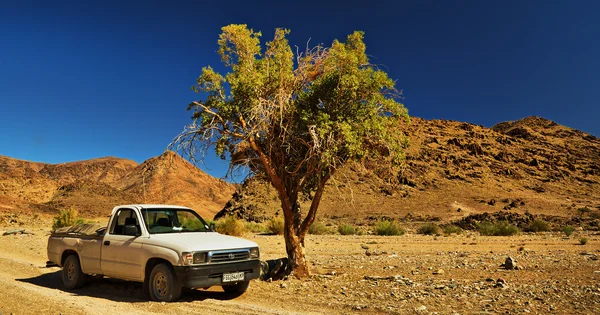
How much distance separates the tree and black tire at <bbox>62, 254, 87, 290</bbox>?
3403 millimetres

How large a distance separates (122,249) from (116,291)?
144cm

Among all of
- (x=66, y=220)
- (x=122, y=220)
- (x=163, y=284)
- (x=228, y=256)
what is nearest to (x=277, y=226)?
(x=66, y=220)

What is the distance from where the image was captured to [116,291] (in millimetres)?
→ 10070

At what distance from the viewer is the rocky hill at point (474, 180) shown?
163ft

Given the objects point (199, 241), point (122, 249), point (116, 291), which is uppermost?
point (199, 241)

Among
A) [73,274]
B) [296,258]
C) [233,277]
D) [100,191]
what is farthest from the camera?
[100,191]

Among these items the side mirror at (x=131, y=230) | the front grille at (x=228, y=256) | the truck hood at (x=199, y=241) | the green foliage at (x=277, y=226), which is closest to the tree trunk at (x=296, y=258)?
the truck hood at (x=199, y=241)

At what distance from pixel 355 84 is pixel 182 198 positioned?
56.7 m

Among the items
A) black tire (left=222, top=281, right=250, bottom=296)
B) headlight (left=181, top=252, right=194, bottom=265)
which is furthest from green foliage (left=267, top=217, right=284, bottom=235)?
headlight (left=181, top=252, right=194, bottom=265)

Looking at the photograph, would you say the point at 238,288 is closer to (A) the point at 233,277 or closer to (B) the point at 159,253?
(A) the point at 233,277

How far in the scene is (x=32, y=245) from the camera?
66.8ft

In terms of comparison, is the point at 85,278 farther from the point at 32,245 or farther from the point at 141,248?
the point at 32,245

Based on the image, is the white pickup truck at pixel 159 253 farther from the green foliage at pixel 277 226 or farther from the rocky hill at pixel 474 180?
the rocky hill at pixel 474 180

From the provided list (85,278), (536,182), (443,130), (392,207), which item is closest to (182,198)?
(392,207)
